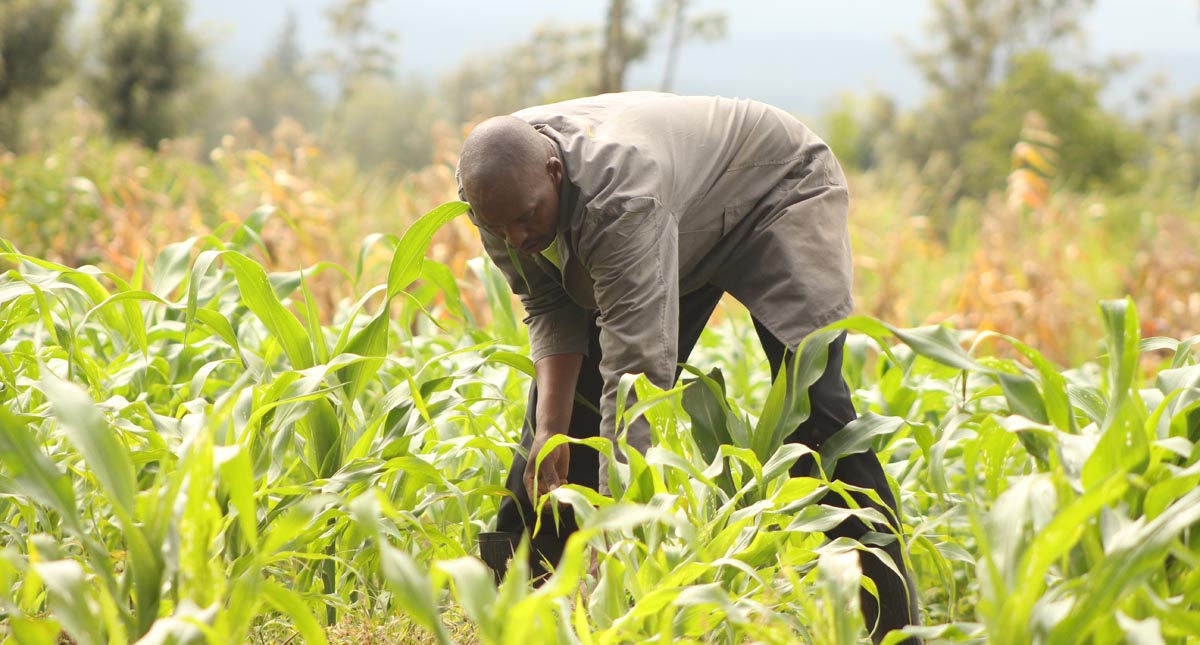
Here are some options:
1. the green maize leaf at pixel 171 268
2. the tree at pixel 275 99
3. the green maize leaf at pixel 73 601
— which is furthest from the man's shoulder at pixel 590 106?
the tree at pixel 275 99

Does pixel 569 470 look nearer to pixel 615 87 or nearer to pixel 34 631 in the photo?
pixel 34 631

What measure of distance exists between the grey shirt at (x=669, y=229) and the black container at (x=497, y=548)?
405 mm

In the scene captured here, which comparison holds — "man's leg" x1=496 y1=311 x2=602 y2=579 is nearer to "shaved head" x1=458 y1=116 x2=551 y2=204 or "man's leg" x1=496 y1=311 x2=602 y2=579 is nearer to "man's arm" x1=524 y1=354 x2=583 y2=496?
"man's arm" x1=524 y1=354 x2=583 y2=496

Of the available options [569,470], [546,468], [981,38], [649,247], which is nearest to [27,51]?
[569,470]

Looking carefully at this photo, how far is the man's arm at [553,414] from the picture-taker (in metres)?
2.33

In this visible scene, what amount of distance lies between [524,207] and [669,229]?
0.95ft

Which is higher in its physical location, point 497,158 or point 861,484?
point 497,158

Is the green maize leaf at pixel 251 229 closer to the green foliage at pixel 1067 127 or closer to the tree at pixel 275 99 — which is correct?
Result: the green foliage at pixel 1067 127

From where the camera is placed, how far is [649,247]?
2057 millimetres

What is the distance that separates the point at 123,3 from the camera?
13.6 meters

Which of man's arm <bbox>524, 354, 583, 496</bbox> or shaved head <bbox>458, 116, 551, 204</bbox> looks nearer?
shaved head <bbox>458, 116, 551, 204</bbox>

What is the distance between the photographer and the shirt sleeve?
205 cm

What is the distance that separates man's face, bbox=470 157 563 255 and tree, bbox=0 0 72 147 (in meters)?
11.4

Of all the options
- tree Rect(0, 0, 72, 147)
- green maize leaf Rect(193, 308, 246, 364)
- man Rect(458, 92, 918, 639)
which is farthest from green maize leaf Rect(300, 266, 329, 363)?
tree Rect(0, 0, 72, 147)
